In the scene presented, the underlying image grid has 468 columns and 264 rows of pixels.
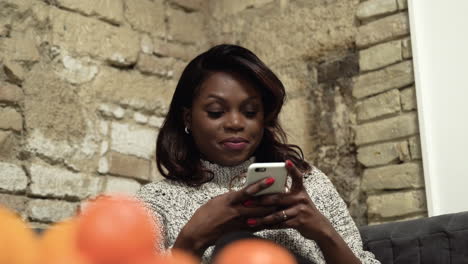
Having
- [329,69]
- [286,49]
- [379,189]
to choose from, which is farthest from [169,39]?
[379,189]

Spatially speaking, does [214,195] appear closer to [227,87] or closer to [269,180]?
[227,87]

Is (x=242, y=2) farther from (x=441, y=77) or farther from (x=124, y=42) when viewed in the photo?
(x=441, y=77)

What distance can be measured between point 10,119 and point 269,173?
1.61 meters

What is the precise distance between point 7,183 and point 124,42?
0.92 meters

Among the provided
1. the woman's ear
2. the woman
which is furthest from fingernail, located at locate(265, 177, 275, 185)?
the woman's ear

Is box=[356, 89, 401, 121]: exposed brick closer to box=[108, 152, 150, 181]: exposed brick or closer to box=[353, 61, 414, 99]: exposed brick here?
box=[353, 61, 414, 99]: exposed brick

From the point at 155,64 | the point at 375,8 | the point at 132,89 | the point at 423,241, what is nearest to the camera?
the point at 423,241

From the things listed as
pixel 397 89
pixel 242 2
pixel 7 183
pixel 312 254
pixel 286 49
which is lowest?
pixel 312 254

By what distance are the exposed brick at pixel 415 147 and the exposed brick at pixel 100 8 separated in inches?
58.5

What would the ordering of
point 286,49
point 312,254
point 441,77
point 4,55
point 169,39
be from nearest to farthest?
1. point 312,254
2. point 441,77
3. point 4,55
4. point 286,49
5. point 169,39

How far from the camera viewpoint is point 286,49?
118 inches

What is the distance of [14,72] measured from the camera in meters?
2.55

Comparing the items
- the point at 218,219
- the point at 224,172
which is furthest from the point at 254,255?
the point at 224,172

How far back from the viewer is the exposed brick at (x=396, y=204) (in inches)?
93.0
